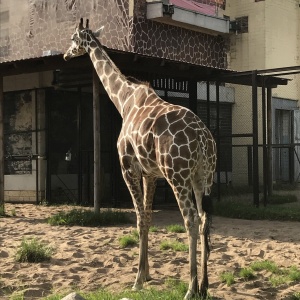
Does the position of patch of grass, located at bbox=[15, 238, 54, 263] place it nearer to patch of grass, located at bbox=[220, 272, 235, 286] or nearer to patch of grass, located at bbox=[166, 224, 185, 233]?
patch of grass, located at bbox=[220, 272, 235, 286]

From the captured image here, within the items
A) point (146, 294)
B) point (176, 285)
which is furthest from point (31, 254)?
point (146, 294)

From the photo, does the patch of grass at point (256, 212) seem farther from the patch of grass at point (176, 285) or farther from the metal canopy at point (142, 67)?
the patch of grass at point (176, 285)

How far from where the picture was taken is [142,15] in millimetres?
16766

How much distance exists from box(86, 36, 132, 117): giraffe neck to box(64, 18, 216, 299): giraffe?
125 mm

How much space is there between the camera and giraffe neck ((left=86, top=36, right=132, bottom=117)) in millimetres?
6945

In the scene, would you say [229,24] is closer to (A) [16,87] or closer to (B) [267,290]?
(A) [16,87]

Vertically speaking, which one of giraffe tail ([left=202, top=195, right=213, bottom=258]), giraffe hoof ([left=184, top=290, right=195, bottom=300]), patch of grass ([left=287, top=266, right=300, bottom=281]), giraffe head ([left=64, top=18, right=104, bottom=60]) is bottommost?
patch of grass ([left=287, top=266, right=300, bottom=281])

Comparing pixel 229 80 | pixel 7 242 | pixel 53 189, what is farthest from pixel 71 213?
pixel 229 80

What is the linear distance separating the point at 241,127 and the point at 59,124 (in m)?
6.87

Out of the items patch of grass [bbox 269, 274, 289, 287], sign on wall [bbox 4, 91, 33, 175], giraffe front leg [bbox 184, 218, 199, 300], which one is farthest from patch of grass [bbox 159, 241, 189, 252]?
sign on wall [bbox 4, 91, 33, 175]

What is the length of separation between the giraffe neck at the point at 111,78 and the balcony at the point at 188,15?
351 inches

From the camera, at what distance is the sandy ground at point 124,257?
6055 mm

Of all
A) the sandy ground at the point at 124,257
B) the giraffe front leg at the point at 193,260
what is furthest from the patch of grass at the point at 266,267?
the giraffe front leg at the point at 193,260

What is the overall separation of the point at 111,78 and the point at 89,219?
3.78 meters
